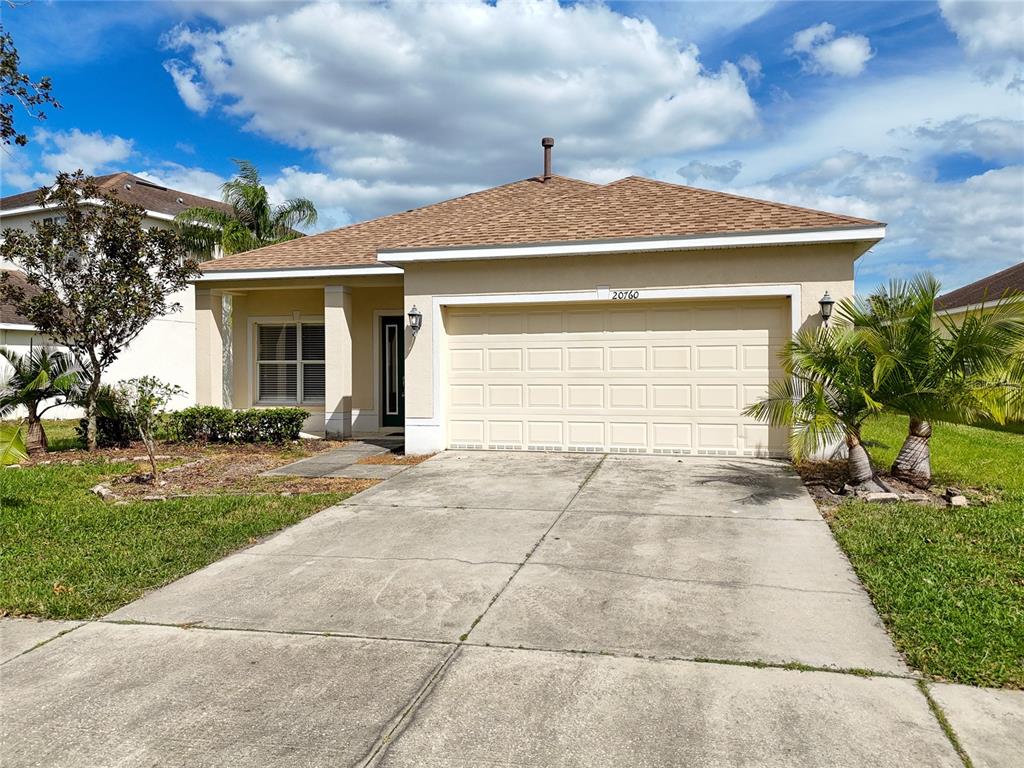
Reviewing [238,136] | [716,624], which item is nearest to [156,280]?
[716,624]

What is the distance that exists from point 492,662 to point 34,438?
39.8 ft

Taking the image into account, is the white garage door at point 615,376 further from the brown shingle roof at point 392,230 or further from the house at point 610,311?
the brown shingle roof at point 392,230

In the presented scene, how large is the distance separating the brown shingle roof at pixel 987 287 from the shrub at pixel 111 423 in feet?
65.2

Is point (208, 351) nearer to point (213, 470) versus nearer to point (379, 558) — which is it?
point (213, 470)

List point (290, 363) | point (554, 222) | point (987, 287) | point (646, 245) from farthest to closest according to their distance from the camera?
1. point (987, 287)
2. point (290, 363)
3. point (554, 222)
4. point (646, 245)

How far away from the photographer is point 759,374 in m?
10.6

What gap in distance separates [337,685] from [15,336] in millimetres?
20737

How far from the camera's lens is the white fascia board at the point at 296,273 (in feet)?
43.8

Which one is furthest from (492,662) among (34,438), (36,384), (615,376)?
(34,438)

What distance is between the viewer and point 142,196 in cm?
2547

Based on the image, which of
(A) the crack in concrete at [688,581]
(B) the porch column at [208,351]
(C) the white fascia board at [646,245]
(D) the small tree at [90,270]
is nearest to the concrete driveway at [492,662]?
(A) the crack in concrete at [688,581]

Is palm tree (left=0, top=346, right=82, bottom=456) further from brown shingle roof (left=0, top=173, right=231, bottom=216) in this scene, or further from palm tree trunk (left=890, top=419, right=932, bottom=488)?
brown shingle roof (left=0, top=173, right=231, bottom=216)

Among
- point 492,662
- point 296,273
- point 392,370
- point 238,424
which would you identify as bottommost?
point 492,662

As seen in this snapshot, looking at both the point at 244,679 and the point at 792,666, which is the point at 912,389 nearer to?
the point at 792,666
